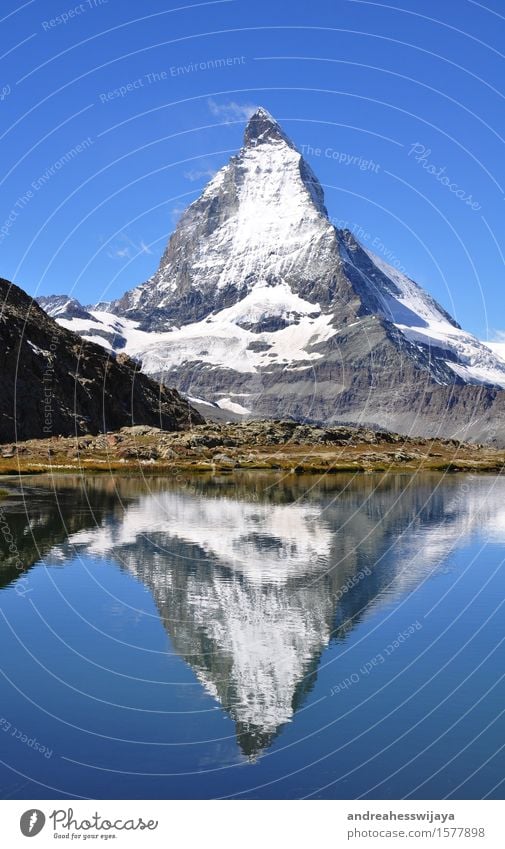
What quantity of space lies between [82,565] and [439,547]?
29209mm

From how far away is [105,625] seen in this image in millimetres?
47531

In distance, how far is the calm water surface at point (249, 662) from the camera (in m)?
29.5

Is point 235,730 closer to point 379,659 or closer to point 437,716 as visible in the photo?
point 437,716

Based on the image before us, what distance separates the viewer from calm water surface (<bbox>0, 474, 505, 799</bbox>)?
96.7 feet

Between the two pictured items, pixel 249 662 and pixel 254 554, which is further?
pixel 254 554

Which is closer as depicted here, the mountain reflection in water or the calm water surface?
the calm water surface

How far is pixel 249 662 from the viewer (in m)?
40.8

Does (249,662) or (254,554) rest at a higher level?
(254,554)

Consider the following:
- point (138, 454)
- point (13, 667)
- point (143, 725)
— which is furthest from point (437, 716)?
point (138, 454)

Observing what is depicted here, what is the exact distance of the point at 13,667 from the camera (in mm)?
39812

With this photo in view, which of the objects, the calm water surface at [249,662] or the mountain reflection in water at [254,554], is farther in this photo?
the mountain reflection in water at [254,554]

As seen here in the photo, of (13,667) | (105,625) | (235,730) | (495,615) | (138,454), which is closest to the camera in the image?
(235,730)

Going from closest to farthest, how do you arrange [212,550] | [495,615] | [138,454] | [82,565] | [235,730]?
1. [235,730]
2. [495,615]
3. [82,565]
4. [212,550]
5. [138,454]
